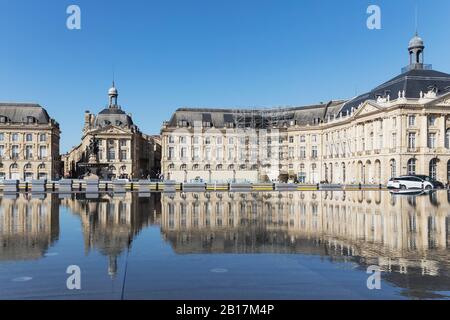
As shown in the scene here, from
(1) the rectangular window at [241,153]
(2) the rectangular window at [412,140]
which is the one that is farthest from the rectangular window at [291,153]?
(2) the rectangular window at [412,140]

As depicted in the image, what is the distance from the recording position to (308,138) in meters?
90.5

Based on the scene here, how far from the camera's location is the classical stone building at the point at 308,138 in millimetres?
67812

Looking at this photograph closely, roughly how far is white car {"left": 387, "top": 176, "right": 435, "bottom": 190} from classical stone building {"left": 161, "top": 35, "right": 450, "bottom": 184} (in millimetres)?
21778

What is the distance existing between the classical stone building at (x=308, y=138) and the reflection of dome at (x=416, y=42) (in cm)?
17

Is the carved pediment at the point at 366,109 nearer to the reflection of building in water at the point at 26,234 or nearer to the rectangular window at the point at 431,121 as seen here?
the rectangular window at the point at 431,121

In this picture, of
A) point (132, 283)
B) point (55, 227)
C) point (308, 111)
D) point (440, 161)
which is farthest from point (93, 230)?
point (308, 111)

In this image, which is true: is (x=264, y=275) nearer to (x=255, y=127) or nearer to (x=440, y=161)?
(x=440, y=161)

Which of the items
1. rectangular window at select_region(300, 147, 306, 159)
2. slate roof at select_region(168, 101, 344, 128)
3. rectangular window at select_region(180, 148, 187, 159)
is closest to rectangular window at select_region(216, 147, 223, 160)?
slate roof at select_region(168, 101, 344, 128)

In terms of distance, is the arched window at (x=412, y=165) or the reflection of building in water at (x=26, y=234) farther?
the arched window at (x=412, y=165)

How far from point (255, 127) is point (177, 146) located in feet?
59.5

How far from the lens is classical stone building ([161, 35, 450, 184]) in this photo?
67812 mm

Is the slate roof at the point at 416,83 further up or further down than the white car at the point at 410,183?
further up

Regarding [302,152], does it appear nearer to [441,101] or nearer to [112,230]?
[441,101]
